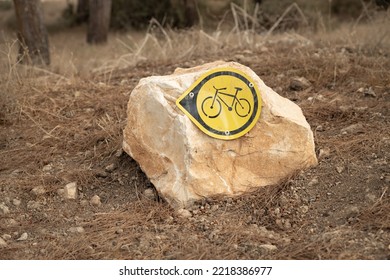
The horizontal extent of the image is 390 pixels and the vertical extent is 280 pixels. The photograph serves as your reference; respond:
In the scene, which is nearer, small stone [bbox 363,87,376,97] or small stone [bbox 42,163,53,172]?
small stone [bbox 42,163,53,172]

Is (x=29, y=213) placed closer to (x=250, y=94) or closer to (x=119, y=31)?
(x=250, y=94)

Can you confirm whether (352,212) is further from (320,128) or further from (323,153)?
(320,128)

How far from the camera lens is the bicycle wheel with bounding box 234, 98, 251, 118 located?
247 cm

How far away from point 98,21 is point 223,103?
5860 millimetres

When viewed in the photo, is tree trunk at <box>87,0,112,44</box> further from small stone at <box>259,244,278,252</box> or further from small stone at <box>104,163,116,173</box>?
small stone at <box>259,244,278,252</box>

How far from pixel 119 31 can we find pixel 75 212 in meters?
7.84

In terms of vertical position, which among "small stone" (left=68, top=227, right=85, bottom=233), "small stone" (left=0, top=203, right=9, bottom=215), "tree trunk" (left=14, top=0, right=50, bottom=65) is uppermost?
"small stone" (left=68, top=227, right=85, bottom=233)

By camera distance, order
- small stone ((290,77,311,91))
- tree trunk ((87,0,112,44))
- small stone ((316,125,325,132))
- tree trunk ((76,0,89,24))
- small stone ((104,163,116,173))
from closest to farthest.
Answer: small stone ((104,163,116,173))
small stone ((316,125,325,132))
small stone ((290,77,311,91))
tree trunk ((87,0,112,44))
tree trunk ((76,0,89,24))

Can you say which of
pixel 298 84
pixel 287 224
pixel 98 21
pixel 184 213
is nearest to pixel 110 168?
pixel 184 213

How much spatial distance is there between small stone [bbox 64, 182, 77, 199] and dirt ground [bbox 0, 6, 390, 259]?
0.03m

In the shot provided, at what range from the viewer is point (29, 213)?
246 cm

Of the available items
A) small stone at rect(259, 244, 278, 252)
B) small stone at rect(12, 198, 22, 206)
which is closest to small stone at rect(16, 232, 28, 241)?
small stone at rect(12, 198, 22, 206)

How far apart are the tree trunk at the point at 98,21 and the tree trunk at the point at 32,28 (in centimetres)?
285

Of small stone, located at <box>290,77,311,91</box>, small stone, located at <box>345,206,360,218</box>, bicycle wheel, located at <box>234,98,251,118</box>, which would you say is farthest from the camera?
small stone, located at <box>290,77,311,91</box>
